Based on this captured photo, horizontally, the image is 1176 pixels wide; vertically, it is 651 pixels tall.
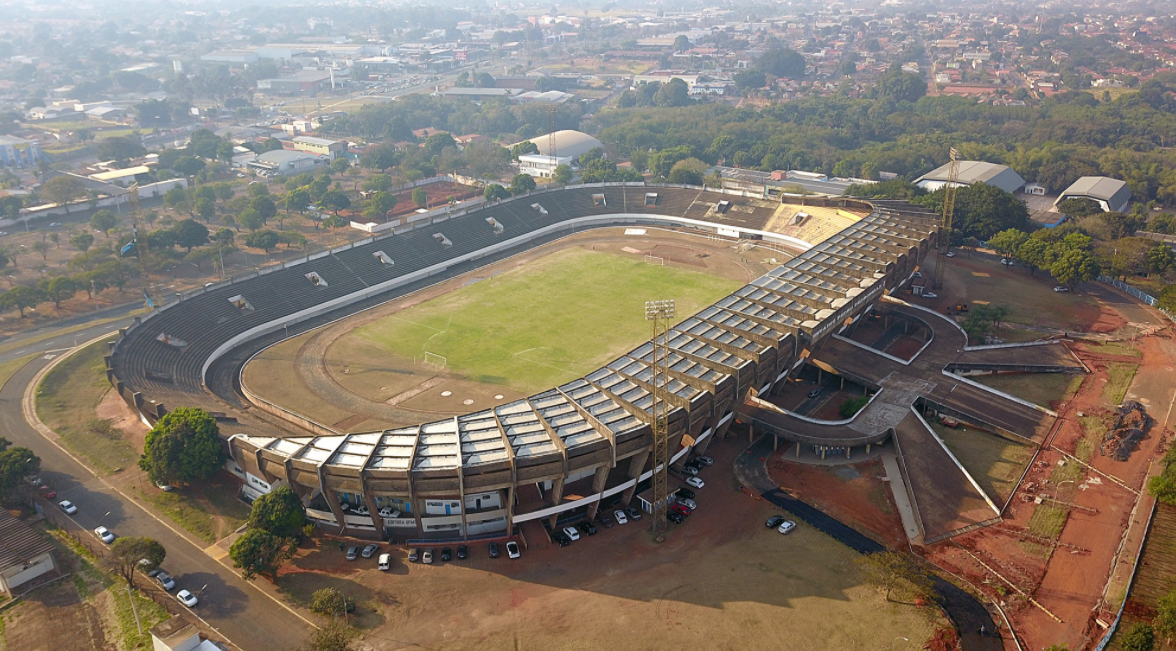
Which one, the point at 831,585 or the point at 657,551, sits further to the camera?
the point at 657,551

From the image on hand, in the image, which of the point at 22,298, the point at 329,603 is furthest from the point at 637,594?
the point at 22,298

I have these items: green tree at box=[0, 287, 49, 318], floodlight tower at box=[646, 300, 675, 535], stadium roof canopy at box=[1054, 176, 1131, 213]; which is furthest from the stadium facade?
stadium roof canopy at box=[1054, 176, 1131, 213]

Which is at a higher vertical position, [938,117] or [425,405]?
[938,117]

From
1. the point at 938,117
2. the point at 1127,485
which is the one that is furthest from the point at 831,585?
the point at 938,117

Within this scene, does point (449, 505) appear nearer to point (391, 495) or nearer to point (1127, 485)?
point (391, 495)

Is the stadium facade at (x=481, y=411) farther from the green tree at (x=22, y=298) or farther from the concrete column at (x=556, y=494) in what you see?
the green tree at (x=22, y=298)

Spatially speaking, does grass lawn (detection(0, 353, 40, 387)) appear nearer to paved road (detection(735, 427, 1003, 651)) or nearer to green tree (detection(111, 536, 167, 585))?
green tree (detection(111, 536, 167, 585))

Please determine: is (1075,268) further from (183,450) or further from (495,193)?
(183,450)

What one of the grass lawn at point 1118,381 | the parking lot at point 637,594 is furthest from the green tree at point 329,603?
the grass lawn at point 1118,381
